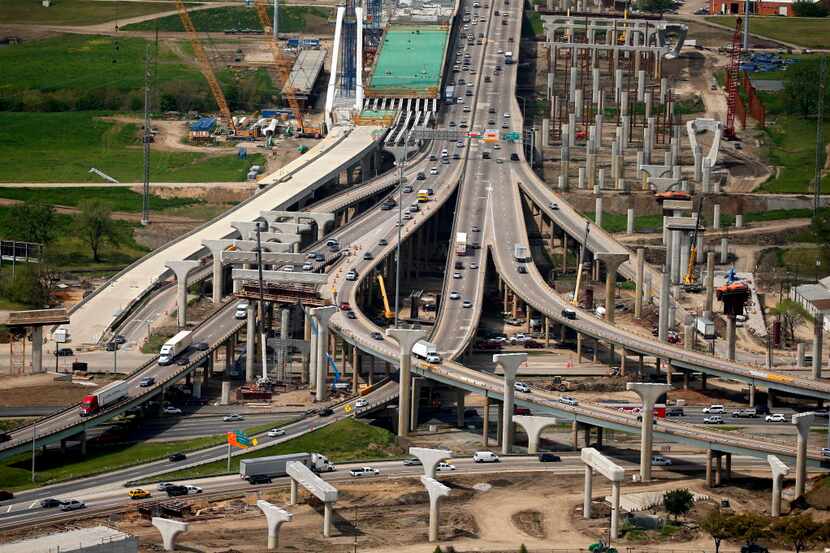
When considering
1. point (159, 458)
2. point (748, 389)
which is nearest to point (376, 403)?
point (159, 458)

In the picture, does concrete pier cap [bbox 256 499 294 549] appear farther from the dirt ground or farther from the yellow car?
the yellow car

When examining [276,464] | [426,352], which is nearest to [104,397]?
[276,464]

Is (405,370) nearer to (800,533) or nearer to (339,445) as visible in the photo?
(339,445)

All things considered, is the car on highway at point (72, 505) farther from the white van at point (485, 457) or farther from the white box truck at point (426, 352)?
the white box truck at point (426, 352)

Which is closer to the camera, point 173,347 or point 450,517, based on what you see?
point 450,517

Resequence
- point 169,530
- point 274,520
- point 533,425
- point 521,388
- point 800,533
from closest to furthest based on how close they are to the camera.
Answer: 1. point 169,530
2. point 800,533
3. point 274,520
4. point 533,425
5. point 521,388
